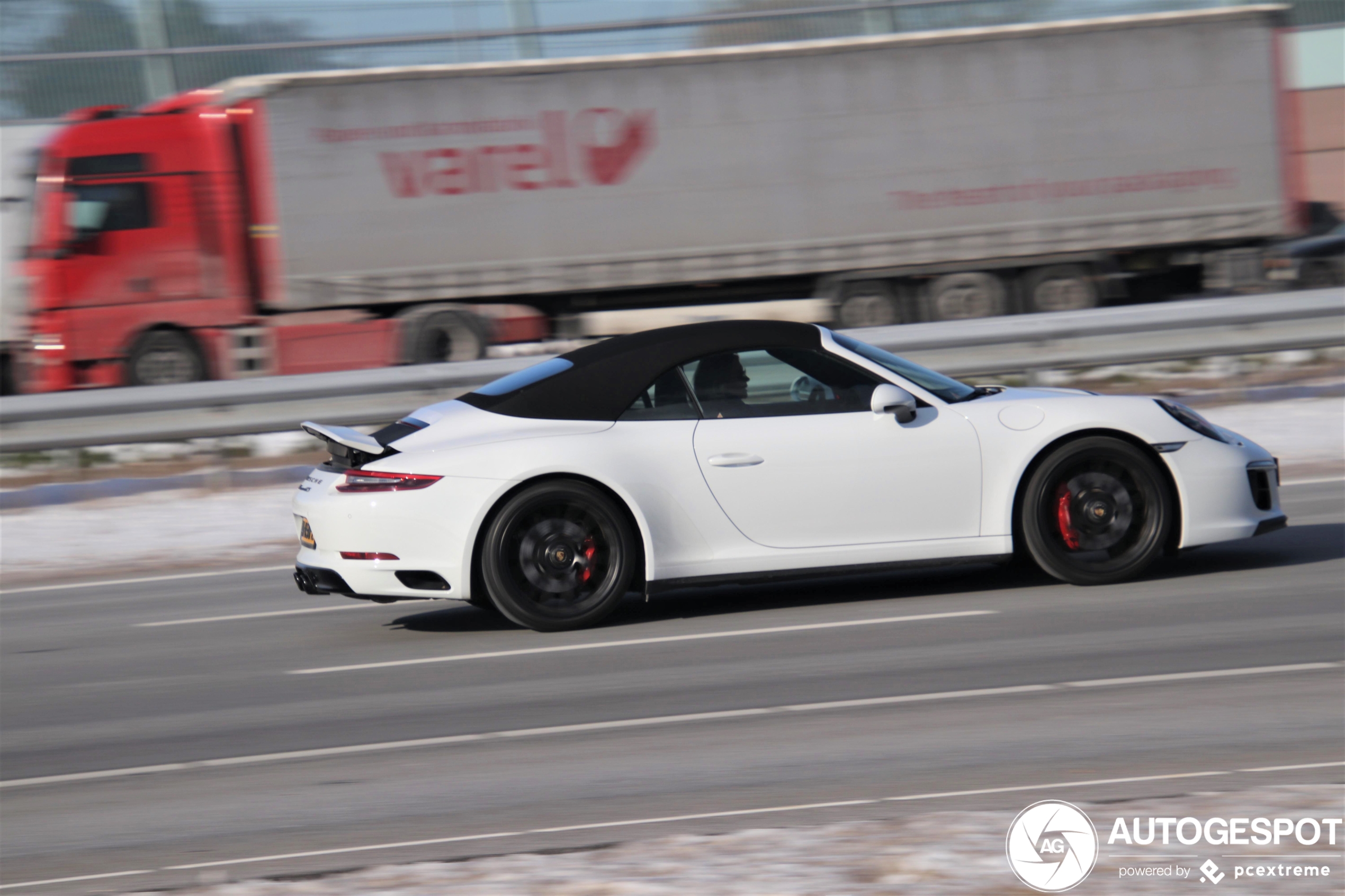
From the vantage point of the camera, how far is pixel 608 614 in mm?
6758

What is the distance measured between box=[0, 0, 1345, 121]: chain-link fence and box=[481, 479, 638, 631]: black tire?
15661mm

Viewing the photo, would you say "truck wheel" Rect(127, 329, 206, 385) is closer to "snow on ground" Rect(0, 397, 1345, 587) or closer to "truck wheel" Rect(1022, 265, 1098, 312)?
"snow on ground" Rect(0, 397, 1345, 587)

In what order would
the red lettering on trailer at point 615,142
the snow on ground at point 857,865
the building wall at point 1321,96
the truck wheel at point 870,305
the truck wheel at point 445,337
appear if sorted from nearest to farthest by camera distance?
the snow on ground at point 857,865, the truck wheel at point 445,337, the red lettering on trailer at point 615,142, the truck wheel at point 870,305, the building wall at point 1321,96

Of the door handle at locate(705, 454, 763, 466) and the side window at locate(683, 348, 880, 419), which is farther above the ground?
the side window at locate(683, 348, 880, 419)

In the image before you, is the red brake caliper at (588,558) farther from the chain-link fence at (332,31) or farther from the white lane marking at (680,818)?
the chain-link fence at (332,31)

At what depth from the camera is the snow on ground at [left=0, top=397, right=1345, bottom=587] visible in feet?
32.3

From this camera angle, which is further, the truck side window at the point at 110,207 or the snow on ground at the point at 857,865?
the truck side window at the point at 110,207

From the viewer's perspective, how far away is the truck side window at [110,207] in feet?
53.2

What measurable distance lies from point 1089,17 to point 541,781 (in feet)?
55.8

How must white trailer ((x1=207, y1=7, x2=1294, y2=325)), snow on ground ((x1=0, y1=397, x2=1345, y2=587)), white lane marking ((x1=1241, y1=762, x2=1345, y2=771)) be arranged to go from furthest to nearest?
white trailer ((x1=207, y1=7, x2=1294, y2=325)) < snow on ground ((x1=0, y1=397, x2=1345, y2=587)) < white lane marking ((x1=1241, y1=762, x2=1345, y2=771))

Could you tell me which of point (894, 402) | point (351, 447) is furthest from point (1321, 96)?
point (351, 447)

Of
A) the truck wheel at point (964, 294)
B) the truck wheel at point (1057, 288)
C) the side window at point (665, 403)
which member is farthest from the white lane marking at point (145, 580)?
the truck wheel at point (1057, 288)

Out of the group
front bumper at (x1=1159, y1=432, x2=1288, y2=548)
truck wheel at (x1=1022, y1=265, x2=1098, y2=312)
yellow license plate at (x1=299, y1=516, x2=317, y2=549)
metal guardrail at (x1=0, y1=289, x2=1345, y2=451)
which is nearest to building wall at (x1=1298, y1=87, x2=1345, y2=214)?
truck wheel at (x1=1022, y1=265, x2=1098, y2=312)

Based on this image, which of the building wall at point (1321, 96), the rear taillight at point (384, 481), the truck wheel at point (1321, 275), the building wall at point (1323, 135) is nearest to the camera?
the rear taillight at point (384, 481)
